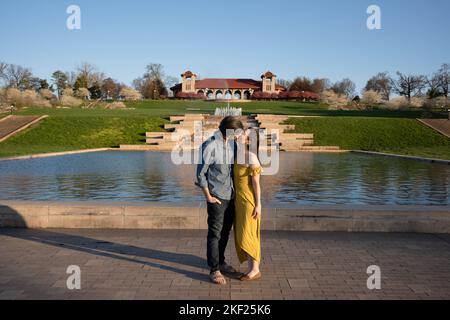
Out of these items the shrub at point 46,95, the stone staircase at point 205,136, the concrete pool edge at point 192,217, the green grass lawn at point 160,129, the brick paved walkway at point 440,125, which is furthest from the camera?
the shrub at point 46,95

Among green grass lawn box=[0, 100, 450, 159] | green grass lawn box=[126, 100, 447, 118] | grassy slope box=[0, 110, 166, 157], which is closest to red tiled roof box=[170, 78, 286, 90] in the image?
green grass lawn box=[126, 100, 447, 118]

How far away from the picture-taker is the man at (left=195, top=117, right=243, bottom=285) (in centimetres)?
480

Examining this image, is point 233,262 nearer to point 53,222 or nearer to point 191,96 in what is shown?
point 53,222

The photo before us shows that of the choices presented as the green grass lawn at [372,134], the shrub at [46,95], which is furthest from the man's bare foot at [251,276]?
the shrub at [46,95]

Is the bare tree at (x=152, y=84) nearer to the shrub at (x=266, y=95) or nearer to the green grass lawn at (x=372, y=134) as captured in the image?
the shrub at (x=266, y=95)

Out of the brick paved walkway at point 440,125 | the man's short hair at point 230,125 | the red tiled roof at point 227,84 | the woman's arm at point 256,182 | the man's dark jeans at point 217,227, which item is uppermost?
the red tiled roof at point 227,84

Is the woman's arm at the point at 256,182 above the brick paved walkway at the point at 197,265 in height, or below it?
above

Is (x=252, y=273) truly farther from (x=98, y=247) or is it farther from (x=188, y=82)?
(x=188, y=82)

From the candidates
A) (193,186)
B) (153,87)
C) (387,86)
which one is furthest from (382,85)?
(193,186)

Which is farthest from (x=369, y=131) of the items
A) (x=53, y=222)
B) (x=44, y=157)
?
(x=53, y=222)

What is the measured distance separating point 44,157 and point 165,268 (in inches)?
692

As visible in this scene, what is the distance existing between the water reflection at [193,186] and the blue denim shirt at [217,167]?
4.62 m

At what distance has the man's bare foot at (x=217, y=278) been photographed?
4596mm

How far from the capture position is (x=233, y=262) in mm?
5512
